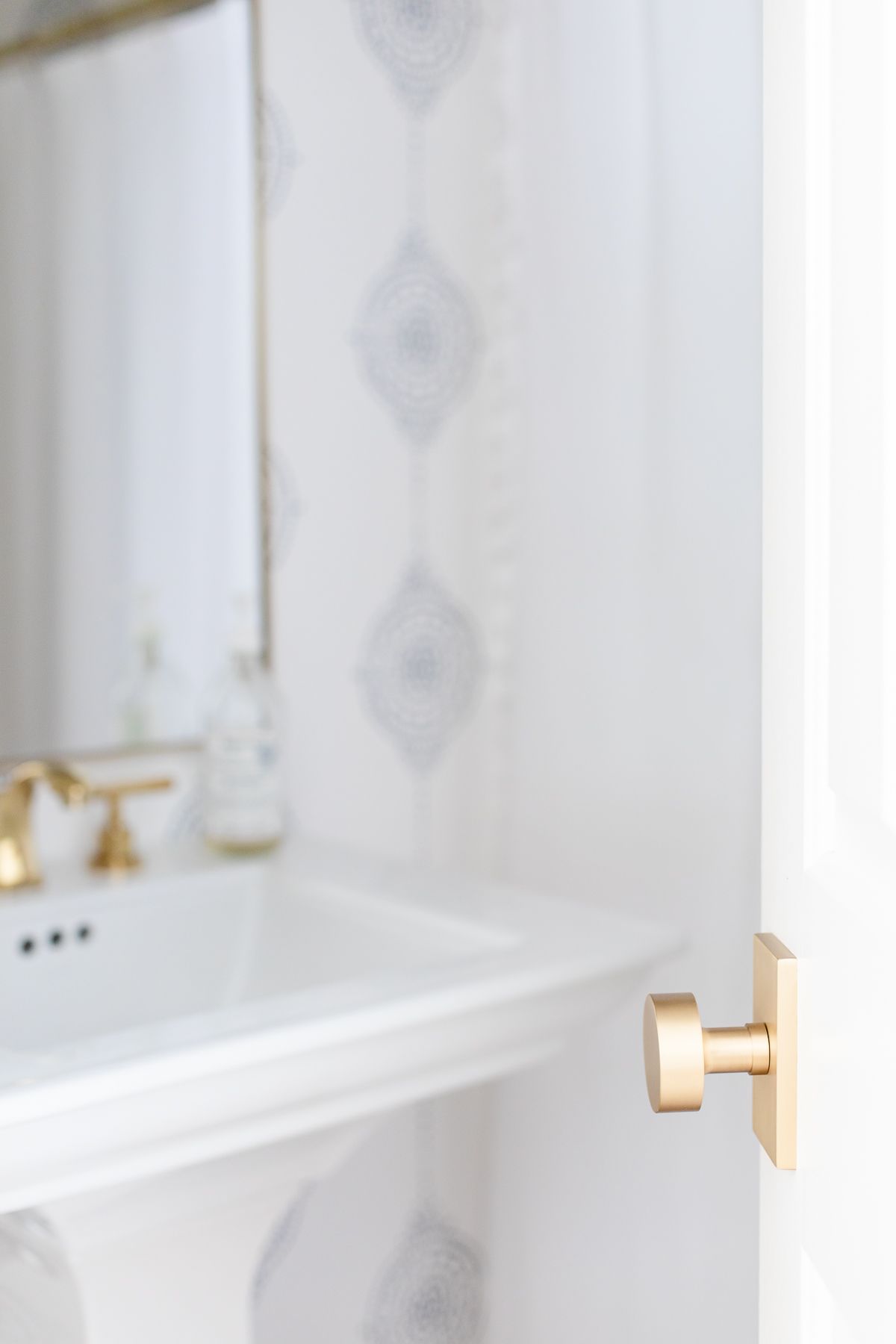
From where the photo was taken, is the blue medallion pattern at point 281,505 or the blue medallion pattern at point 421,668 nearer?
the blue medallion pattern at point 281,505

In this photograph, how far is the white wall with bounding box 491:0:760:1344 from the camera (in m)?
1.35

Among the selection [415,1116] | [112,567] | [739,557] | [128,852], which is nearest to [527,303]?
[739,557]

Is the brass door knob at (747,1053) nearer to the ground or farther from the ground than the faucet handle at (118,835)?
farther from the ground

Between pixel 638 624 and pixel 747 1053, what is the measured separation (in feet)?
3.19

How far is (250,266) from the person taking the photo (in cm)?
142

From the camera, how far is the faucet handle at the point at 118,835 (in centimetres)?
125

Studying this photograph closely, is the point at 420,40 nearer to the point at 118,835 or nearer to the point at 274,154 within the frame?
the point at 274,154

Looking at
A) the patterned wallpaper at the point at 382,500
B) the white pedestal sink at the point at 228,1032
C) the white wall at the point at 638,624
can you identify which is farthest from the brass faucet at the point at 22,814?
the white wall at the point at 638,624

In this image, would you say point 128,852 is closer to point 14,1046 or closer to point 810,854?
point 14,1046

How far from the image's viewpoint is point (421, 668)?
1601mm

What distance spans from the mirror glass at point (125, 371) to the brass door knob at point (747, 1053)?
91 centimetres

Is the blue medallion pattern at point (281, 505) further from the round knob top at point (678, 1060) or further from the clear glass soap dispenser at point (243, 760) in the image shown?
the round knob top at point (678, 1060)

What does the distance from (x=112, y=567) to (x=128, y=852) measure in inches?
10.7

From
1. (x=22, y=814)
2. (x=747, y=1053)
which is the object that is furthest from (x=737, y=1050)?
(x=22, y=814)
